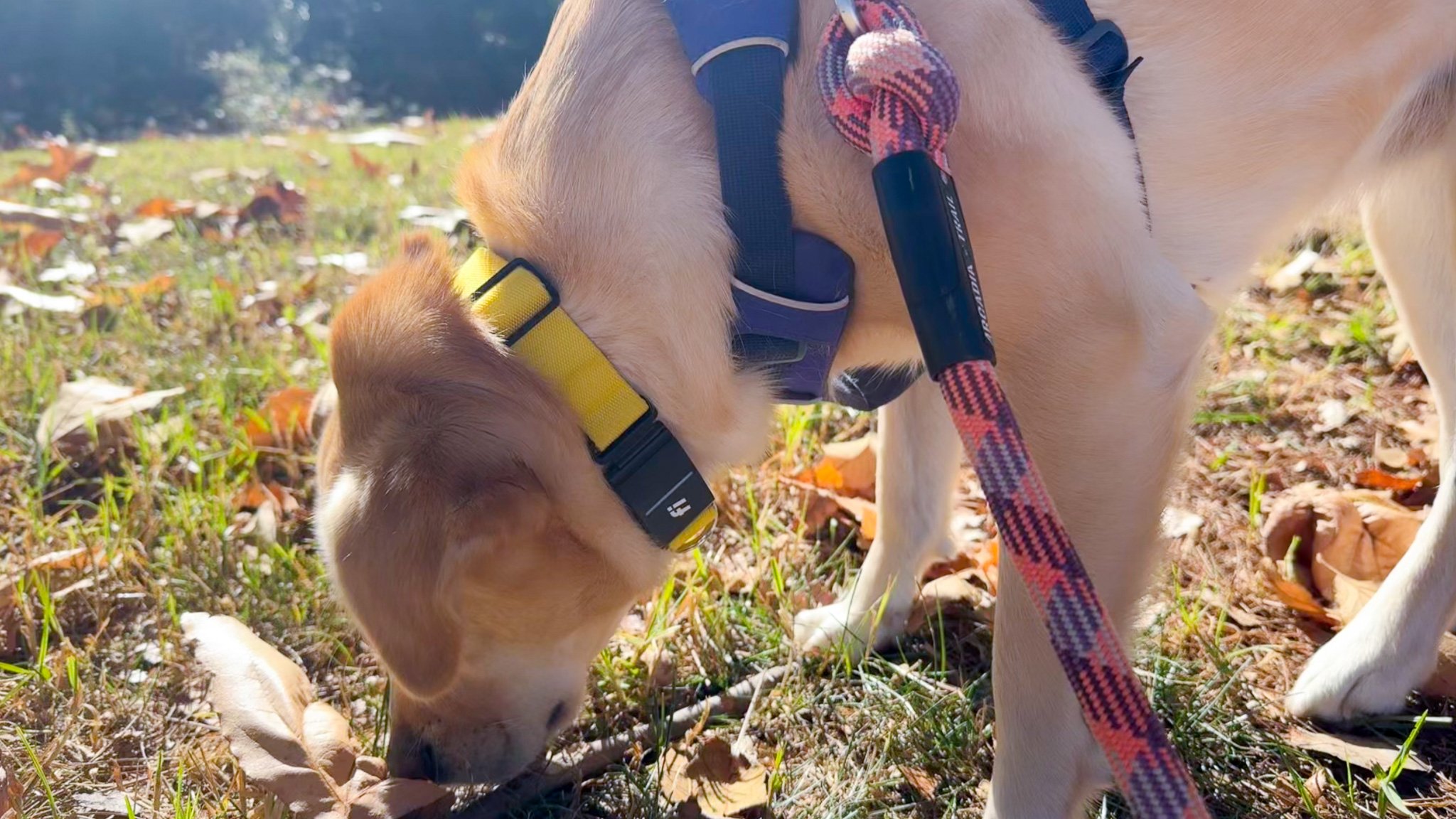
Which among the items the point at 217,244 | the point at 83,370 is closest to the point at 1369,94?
the point at 83,370

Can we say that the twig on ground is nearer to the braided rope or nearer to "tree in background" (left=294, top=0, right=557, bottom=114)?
the braided rope

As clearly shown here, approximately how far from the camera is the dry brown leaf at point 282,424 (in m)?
2.50

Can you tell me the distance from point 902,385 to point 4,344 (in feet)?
8.89

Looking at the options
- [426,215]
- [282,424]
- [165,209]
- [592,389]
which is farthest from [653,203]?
[165,209]

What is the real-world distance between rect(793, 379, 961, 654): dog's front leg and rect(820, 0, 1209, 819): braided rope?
0.97 meters

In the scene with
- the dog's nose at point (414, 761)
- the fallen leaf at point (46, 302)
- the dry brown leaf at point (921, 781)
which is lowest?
the fallen leaf at point (46, 302)

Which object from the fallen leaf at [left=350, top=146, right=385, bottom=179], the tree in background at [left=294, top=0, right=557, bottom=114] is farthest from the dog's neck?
the tree in background at [left=294, top=0, right=557, bottom=114]

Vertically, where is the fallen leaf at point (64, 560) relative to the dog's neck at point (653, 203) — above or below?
below

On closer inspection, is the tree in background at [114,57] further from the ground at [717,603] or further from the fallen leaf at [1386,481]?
the fallen leaf at [1386,481]

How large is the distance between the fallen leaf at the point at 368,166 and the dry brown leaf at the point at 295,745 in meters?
4.69

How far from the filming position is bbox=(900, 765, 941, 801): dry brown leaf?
153 centimetres

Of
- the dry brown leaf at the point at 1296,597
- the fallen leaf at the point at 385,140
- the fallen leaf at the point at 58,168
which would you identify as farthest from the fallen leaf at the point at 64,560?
the fallen leaf at the point at 385,140

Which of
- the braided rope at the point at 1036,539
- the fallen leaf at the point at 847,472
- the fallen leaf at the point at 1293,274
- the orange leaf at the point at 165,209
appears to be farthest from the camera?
the orange leaf at the point at 165,209

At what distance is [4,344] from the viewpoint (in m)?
2.91
